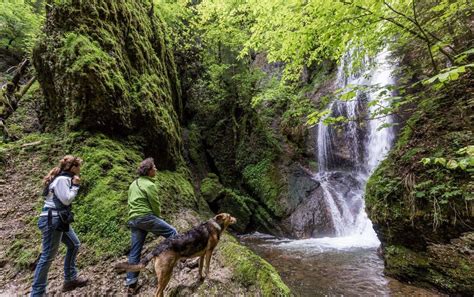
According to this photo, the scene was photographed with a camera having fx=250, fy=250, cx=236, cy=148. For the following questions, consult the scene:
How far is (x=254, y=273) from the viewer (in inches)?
143

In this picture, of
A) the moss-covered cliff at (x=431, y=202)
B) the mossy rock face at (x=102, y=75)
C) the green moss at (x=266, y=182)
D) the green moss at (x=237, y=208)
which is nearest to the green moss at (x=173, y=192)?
the mossy rock face at (x=102, y=75)

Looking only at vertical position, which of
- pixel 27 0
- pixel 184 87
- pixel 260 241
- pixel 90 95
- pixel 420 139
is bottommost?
pixel 260 241

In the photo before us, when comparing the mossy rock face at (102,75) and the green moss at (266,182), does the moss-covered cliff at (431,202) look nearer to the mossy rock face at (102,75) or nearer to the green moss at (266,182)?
the green moss at (266,182)

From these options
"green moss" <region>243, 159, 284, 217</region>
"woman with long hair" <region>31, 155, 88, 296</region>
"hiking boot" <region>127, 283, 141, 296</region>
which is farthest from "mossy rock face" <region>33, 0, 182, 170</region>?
"green moss" <region>243, 159, 284, 217</region>

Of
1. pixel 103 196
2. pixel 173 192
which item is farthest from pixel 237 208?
pixel 103 196

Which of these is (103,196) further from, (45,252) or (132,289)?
(132,289)

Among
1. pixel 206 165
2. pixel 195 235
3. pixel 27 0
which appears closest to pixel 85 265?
pixel 195 235

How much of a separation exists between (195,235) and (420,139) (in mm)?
5241

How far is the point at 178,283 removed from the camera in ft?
11.9

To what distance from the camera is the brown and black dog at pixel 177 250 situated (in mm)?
3010

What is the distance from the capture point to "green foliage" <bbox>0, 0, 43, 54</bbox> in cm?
1144

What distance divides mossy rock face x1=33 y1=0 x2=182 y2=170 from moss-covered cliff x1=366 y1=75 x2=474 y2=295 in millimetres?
6111

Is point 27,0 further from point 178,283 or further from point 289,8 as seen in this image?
point 178,283

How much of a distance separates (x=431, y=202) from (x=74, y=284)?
609 centimetres
